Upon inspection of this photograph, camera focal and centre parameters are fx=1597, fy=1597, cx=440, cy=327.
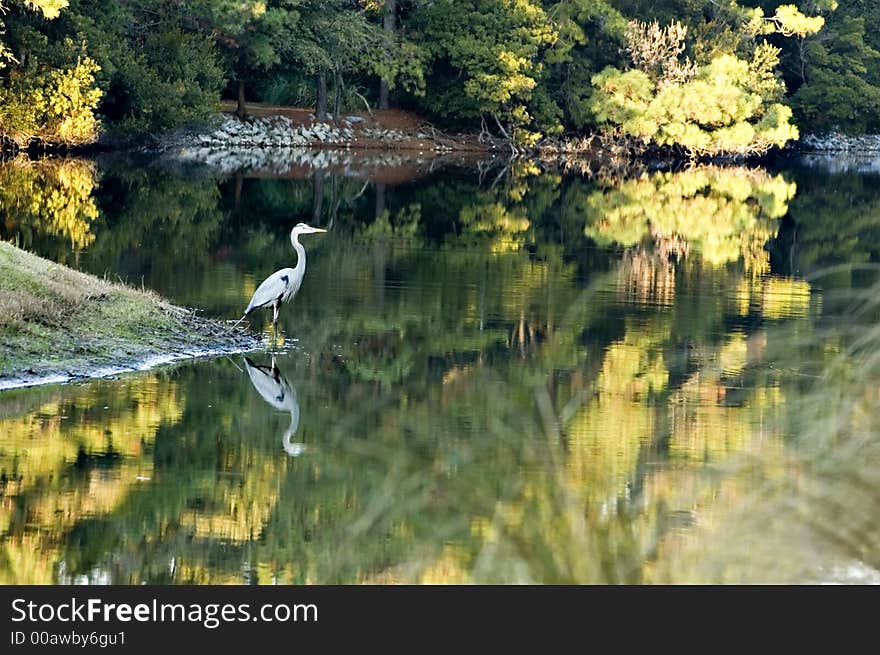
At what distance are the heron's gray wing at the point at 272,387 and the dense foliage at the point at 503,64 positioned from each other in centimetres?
3415

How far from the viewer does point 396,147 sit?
61.8m

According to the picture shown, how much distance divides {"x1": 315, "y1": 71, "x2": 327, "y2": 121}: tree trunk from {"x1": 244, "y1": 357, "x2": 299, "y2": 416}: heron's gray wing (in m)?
45.6

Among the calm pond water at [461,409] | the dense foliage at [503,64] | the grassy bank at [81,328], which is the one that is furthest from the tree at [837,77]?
the grassy bank at [81,328]

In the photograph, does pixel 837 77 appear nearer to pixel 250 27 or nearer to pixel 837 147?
pixel 837 147

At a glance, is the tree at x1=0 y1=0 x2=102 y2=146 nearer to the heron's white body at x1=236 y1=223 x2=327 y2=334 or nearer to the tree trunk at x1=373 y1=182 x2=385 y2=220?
the tree trunk at x1=373 y1=182 x2=385 y2=220

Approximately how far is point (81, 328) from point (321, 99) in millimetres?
46957

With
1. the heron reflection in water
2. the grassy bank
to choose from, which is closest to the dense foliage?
the grassy bank

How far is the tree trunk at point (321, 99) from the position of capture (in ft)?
192

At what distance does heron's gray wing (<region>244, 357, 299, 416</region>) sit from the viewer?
39.4 feet

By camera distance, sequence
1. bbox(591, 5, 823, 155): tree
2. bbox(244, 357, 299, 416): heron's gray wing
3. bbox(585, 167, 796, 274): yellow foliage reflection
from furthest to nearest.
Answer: bbox(591, 5, 823, 155): tree → bbox(585, 167, 796, 274): yellow foliage reflection → bbox(244, 357, 299, 416): heron's gray wing

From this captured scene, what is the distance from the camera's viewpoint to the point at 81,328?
13.5 m

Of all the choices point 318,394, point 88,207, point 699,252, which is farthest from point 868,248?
point 318,394

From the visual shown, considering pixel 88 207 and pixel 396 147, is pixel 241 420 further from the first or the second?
pixel 396 147

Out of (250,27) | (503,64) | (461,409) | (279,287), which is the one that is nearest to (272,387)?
(461,409)
